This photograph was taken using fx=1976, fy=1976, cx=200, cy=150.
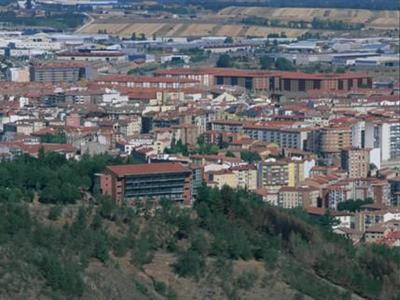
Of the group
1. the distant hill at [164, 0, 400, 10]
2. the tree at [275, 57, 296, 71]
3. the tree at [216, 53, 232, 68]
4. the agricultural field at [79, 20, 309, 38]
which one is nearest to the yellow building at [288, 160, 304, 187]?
the tree at [275, 57, 296, 71]

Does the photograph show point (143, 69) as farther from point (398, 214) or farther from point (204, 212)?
point (204, 212)

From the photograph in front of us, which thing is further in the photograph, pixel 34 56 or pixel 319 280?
pixel 34 56

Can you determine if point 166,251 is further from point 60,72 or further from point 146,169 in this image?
point 60,72

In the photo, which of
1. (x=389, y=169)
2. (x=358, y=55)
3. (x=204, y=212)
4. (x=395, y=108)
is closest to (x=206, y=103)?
(x=395, y=108)

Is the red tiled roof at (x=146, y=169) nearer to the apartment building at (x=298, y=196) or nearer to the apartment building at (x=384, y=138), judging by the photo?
the apartment building at (x=298, y=196)

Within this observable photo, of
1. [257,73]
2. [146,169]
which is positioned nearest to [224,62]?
[257,73]

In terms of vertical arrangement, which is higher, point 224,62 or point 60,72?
point 60,72
